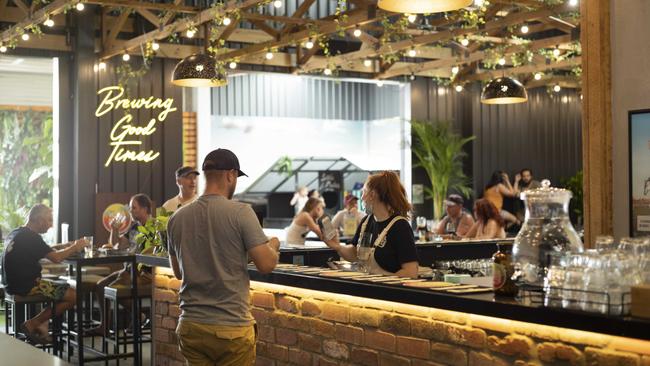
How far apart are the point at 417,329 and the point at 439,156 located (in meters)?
11.6

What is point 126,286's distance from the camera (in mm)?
8023

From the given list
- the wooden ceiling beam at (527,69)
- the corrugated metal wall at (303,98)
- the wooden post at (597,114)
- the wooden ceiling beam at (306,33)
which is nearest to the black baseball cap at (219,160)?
the wooden post at (597,114)

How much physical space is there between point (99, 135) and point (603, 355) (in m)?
10.1

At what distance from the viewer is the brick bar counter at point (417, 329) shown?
3154mm

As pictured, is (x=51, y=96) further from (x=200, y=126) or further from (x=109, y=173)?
(x=200, y=126)

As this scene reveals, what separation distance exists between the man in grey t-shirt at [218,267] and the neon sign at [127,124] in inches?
340

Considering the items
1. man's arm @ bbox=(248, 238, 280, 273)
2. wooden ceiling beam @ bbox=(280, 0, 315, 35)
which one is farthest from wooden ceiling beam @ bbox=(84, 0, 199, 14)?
man's arm @ bbox=(248, 238, 280, 273)

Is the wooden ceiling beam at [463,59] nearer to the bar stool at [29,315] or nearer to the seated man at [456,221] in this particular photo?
the seated man at [456,221]

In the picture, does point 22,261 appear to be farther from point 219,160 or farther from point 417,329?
point 417,329

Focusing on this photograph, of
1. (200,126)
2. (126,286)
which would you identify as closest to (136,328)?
(126,286)

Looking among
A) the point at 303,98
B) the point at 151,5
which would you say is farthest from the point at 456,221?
the point at 303,98

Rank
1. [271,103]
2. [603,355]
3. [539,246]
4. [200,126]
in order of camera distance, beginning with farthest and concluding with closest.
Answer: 1. [271,103]
2. [200,126]
3. [539,246]
4. [603,355]

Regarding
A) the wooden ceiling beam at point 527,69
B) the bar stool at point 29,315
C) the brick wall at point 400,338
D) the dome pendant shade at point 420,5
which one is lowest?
the bar stool at point 29,315

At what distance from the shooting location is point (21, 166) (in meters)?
12.8
